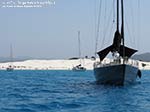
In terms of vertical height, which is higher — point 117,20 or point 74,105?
point 117,20

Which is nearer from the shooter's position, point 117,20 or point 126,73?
point 126,73

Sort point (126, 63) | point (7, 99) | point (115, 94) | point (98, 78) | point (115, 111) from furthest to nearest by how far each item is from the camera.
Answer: point (98, 78) < point (126, 63) < point (115, 94) < point (7, 99) < point (115, 111)

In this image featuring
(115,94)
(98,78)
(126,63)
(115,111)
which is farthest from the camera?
(98,78)

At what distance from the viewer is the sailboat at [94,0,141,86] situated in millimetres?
54750

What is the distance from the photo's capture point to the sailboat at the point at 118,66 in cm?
5475

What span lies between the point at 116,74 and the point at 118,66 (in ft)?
3.49

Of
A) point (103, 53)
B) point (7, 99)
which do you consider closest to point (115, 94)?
point (7, 99)

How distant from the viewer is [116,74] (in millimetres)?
54938

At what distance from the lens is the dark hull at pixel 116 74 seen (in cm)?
5444

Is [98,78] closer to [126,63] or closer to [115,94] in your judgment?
[126,63]

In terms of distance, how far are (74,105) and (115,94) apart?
10.2 metres

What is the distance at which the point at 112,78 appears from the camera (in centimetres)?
5606

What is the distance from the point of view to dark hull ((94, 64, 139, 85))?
54.4 m

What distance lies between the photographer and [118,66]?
5428cm
